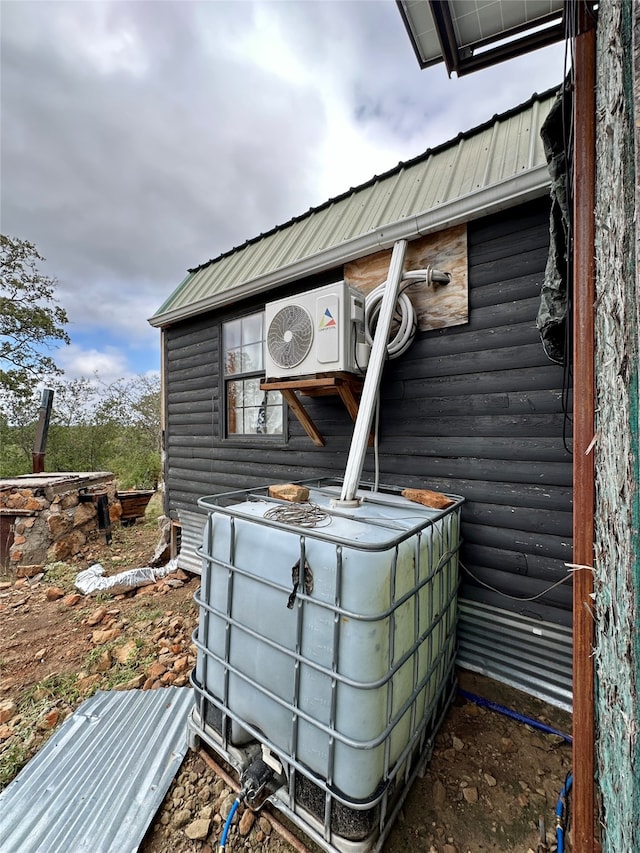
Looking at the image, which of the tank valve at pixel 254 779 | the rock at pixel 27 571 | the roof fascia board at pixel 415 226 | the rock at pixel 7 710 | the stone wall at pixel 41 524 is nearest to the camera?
the tank valve at pixel 254 779

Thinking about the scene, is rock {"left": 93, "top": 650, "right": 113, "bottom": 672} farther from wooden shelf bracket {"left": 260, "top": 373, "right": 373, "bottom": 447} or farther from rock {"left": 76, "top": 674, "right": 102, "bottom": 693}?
wooden shelf bracket {"left": 260, "top": 373, "right": 373, "bottom": 447}

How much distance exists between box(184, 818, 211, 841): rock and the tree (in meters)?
11.1

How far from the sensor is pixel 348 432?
2902mm

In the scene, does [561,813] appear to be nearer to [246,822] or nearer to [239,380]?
[246,822]

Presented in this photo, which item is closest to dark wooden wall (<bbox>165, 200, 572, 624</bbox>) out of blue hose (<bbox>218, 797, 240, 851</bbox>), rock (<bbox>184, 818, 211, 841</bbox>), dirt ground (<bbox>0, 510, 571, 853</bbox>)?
dirt ground (<bbox>0, 510, 571, 853</bbox>)

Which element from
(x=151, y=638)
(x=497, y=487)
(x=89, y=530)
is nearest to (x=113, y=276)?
(x=89, y=530)

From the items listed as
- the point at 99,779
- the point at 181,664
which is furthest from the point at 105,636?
the point at 99,779

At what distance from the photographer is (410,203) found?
2520 mm

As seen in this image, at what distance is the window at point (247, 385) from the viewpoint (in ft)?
11.8

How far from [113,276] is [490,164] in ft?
66.4

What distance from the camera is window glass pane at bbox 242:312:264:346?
3.61 meters

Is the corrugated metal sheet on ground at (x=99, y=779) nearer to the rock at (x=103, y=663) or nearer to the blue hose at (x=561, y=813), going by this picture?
the rock at (x=103, y=663)

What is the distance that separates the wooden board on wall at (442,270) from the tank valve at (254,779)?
271 cm

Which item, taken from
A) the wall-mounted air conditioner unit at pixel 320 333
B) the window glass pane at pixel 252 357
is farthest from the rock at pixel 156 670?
the window glass pane at pixel 252 357
